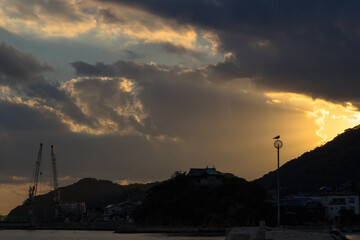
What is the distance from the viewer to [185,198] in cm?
16700

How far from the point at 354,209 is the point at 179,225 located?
5426 centimetres

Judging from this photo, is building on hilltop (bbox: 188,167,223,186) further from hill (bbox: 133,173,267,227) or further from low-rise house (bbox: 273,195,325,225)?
low-rise house (bbox: 273,195,325,225)

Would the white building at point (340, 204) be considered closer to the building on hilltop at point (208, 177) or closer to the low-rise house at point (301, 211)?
the low-rise house at point (301, 211)

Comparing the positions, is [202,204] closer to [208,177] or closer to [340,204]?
[208,177]

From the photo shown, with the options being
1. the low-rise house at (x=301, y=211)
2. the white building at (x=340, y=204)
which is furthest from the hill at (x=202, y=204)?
the white building at (x=340, y=204)

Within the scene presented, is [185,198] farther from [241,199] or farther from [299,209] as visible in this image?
[299,209]

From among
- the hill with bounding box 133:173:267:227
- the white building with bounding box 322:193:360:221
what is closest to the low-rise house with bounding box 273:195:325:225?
the white building with bounding box 322:193:360:221

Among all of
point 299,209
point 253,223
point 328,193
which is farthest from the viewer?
point 328,193

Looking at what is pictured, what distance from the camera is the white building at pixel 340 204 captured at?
166875 mm

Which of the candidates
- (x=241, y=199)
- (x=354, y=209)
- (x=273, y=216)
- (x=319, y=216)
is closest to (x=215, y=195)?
(x=241, y=199)

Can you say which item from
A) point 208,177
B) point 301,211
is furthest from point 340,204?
point 208,177

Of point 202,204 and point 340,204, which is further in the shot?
point 340,204

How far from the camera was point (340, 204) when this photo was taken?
167750 mm

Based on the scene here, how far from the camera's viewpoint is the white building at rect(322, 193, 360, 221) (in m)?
167
